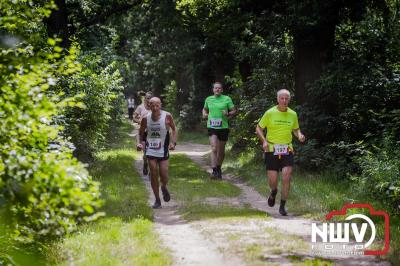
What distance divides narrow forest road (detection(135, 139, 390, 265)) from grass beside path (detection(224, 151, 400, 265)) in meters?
0.38

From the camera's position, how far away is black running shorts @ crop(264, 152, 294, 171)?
9648mm

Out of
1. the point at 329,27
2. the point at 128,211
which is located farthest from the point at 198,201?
the point at 329,27

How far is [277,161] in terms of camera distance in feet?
31.9

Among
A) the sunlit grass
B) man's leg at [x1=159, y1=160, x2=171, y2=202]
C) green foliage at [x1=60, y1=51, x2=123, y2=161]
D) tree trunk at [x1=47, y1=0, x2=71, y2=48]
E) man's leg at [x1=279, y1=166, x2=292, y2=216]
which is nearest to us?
the sunlit grass

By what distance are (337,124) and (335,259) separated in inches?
268

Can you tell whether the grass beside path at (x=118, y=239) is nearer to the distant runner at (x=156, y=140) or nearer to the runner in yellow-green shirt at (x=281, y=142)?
the distant runner at (x=156, y=140)

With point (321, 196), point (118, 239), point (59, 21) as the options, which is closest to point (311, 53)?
point (321, 196)

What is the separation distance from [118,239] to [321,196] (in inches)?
171

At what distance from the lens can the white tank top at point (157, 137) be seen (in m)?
10.4

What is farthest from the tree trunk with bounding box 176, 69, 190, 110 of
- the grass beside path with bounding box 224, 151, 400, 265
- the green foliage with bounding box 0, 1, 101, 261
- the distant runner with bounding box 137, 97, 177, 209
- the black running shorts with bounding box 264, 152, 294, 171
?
the green foliage with bounding box 0, 1, 101, 261

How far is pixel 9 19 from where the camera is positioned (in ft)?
15.3

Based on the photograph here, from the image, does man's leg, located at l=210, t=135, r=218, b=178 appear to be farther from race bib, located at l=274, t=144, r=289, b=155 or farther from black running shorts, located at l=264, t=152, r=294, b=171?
race bib, located at l=274, t=144, r=289, b=155

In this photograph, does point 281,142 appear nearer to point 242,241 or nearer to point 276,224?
point 276,224

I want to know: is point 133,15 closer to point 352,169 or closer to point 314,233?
point 352,169
